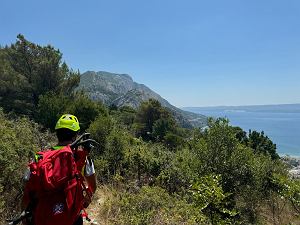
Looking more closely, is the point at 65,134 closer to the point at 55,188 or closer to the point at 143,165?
the point at 55,188

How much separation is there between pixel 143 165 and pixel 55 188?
6626 mm

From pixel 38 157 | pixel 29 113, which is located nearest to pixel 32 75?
pixel 29 113

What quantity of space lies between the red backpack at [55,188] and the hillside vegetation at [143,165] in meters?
2.29

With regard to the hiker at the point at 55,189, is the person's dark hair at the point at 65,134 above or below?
above

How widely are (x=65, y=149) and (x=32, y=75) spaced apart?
23.7m

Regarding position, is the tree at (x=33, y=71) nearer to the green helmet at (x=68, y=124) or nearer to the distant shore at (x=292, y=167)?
the distant shore at (x=292, y=167)

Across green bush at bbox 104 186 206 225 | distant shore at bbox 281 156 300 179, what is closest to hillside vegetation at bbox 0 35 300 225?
green bush at bbox 104 186 206 225

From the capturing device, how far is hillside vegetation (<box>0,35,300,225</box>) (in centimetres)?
492

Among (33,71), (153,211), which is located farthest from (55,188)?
(33,71)

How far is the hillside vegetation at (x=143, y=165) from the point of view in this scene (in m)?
4.92

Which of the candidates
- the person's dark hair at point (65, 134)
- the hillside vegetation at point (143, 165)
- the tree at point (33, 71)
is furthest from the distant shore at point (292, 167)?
the tree at point (33, 71)

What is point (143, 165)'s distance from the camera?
28.6 feet

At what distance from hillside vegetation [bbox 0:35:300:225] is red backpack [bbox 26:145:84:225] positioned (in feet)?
7.52

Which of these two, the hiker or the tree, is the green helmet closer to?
the hiker
